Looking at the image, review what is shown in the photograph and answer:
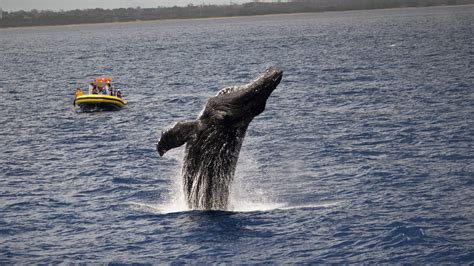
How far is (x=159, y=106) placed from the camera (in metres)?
54.4

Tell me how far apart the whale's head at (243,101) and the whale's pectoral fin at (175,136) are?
1.85 feet

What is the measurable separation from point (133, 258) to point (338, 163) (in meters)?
13.0

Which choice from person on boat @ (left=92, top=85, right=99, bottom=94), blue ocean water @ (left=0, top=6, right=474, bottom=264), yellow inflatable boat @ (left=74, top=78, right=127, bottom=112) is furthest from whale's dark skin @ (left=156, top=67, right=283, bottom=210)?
person on boat @ (left=92, top=85, right=99, bottom=94)

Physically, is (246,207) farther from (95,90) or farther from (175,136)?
(95,90)

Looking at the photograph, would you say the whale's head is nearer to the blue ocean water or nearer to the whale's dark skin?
the whale's dark skin

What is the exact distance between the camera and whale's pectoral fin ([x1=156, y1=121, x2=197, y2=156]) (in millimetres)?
19578

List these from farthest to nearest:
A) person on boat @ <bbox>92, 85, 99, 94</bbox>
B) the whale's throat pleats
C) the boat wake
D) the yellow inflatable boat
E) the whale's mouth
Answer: person on boat @ <bbox>92, 85, 99, 94</bbox>
the yellow inflatable boat
the boat wake
the whale's throat pleats
the whale's mouth

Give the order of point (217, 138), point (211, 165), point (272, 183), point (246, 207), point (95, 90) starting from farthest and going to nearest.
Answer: point (95, 90) → point (272, 183) → point (246, 207) → point (211, 165) → point (217, 138)

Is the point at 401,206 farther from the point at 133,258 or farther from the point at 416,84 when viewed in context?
the point at 416,84

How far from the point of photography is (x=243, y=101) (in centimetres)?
1927

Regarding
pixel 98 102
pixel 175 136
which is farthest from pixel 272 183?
pixel 98 102

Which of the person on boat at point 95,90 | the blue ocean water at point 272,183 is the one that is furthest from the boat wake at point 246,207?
the person on boat at point 95,90

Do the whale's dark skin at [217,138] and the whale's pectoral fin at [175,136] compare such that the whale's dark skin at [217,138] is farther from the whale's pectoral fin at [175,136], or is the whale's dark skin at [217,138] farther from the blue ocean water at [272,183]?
the blue ocean water at [272,183]

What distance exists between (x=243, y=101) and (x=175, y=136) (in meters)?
2.03
